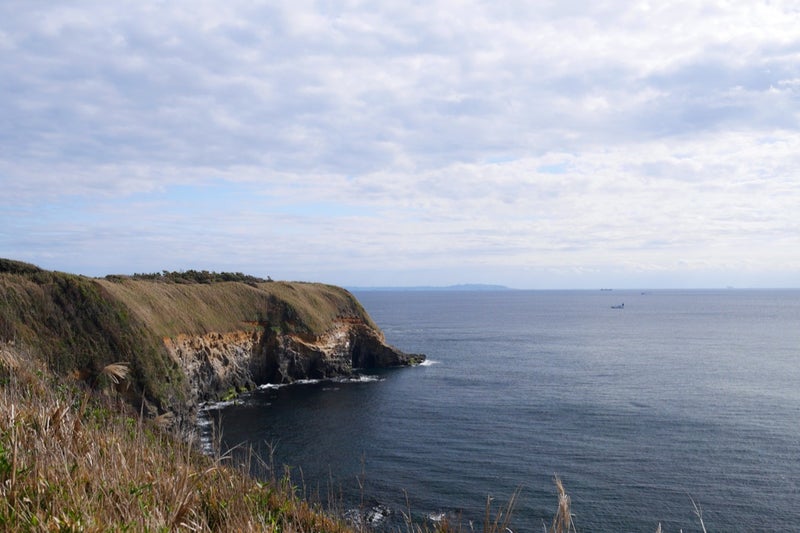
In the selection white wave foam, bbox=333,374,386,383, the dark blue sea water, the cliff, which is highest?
the cliff

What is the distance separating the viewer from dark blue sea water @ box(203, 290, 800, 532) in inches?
1057

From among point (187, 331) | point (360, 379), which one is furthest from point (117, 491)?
point (360, 379)

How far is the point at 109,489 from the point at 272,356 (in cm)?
5533

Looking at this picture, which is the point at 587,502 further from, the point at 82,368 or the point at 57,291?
the point at 57,291

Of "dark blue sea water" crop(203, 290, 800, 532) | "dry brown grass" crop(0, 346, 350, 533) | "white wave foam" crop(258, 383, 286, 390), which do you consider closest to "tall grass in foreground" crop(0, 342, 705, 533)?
"dry brown grass" crop(0, 346, 350, 533)

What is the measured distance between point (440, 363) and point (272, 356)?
72.7ft

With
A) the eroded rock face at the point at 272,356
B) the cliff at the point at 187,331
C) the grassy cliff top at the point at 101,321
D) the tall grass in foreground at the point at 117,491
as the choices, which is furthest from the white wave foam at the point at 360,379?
the tall grass in foreground at the point at 117,491

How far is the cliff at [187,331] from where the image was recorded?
109 feet

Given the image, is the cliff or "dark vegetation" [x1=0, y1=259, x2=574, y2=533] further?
the cliff

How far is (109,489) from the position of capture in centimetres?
662

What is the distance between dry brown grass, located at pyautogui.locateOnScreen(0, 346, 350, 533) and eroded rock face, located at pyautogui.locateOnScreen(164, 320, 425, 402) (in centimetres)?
3575

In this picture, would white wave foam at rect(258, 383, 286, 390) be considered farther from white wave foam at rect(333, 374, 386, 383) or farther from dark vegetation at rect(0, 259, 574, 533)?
dark vegetation at rect(0, 259, 574, 533)

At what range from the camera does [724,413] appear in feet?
143

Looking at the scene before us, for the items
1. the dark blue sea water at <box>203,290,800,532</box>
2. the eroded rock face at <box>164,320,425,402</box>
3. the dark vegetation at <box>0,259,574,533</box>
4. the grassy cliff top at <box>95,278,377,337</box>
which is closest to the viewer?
the dark vegetation at <box>0,259,574,533</box>
